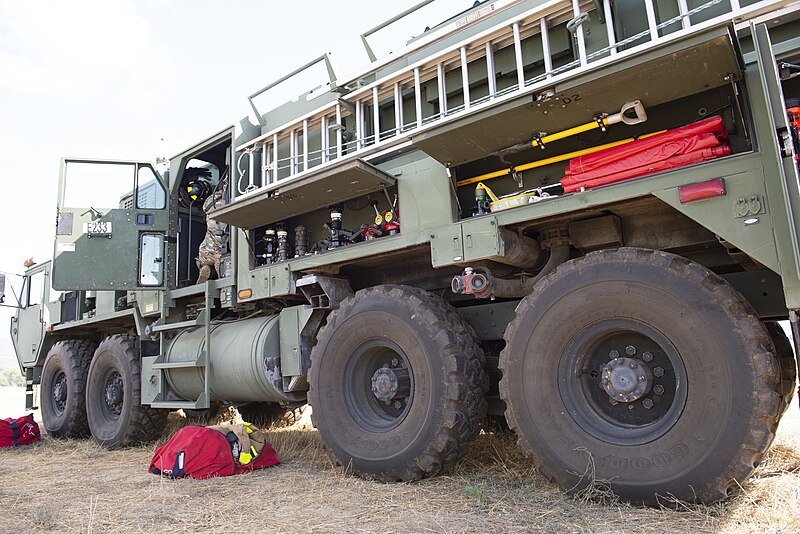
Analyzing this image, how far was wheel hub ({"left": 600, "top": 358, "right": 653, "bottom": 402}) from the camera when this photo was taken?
3150 mm

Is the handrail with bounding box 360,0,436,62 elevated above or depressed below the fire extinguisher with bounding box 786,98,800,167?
above

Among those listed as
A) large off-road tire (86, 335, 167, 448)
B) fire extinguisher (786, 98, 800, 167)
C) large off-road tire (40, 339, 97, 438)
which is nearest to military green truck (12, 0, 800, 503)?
fire extinguisher (786, 98, 800, 167)

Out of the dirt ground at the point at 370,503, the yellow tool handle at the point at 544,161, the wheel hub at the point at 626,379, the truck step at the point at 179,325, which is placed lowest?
the dirt ground at the point at 370,503

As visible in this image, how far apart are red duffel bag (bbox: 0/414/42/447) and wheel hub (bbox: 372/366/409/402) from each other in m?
6.06

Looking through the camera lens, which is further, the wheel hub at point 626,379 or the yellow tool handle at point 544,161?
the yellow tool handle at point 544,161

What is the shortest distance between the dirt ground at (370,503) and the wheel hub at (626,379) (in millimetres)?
574

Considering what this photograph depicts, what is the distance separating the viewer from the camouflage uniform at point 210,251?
646cm

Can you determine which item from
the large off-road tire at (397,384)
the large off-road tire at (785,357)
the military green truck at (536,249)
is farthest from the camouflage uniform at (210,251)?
the large off-road tire at (785,357)

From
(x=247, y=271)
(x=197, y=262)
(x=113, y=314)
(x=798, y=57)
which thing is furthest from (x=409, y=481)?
(x=113, y=314)

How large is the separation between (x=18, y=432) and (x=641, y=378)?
8.02 metres

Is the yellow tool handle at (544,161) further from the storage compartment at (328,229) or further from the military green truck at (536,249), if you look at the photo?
the storage compartment at (328,229)

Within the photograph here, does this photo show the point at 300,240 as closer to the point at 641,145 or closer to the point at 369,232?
the point at 369,232

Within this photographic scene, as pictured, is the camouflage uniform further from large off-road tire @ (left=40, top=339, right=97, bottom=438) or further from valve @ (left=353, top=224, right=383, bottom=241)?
large off-road tire @ (left=40, top=339, right=97, bottom=438)

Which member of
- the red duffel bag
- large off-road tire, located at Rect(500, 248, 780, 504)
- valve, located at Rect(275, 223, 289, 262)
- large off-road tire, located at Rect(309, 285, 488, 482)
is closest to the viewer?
large off-road tire, located at Rect(500, 248, 780, 504)
